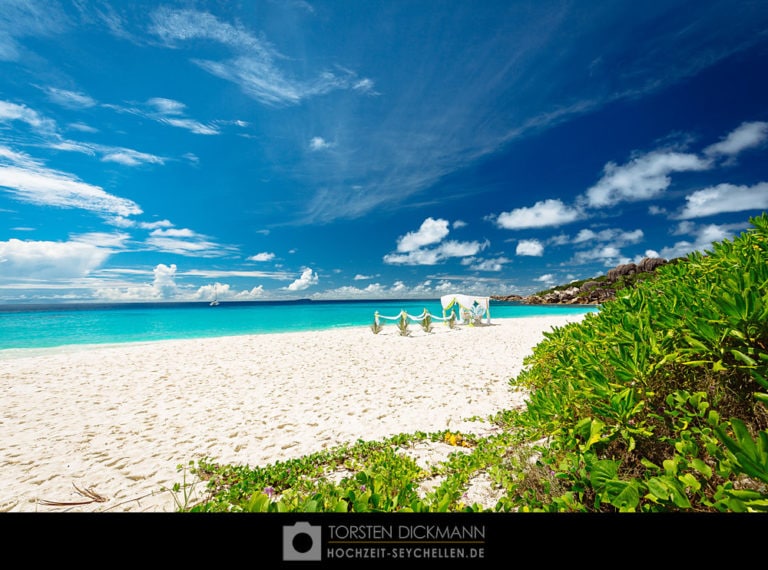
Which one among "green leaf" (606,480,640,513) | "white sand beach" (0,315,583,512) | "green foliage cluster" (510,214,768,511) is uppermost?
"green foliage cluster" (510,214,768,511)

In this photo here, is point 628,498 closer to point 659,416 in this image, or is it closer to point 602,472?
point 602,472

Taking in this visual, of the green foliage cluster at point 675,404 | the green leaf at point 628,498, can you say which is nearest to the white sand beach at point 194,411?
the green foliage cluster at point 675,404

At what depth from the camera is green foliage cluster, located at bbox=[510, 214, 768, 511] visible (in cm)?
127

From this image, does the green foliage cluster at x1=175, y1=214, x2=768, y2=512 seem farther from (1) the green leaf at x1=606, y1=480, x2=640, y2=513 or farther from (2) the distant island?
(2) the distant island

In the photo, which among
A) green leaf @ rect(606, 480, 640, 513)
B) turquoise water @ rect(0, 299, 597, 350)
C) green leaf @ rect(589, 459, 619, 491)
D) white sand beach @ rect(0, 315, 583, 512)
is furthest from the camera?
turquoise water @ rect(0, 299, 597, 350)

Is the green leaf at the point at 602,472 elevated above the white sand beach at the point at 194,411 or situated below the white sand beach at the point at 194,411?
above
